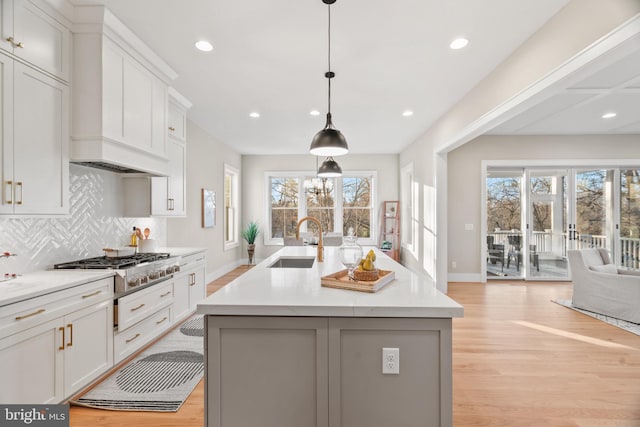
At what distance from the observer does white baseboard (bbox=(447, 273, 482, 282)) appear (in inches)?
227

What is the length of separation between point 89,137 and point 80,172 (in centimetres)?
60

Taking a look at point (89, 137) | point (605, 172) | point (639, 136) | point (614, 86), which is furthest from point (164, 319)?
point (639, 136)

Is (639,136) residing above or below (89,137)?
above

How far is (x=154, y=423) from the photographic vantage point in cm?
191

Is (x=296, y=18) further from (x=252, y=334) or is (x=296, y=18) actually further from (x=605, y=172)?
(x=605, y=172)

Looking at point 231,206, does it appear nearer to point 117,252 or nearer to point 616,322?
point 117,252

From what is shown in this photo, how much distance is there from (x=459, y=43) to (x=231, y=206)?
18.2 feet

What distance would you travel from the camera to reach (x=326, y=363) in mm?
1348

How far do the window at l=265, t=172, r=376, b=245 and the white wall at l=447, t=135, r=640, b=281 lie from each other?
2120mm

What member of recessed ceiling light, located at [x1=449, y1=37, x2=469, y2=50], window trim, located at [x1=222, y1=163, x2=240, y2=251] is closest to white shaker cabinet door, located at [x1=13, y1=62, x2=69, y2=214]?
recessed ceiling light, located at [x1=449, y1=37, x2=469, y2=50]

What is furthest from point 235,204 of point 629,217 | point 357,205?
point 629,217

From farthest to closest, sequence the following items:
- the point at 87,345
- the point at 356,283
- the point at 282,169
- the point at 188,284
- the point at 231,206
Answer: the point at 282,169
the point at 231,206
the point at 188,284
the point at 87,345
the point at 356,283

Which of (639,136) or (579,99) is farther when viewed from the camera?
(639,136)

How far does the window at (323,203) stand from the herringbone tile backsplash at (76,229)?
162 inches
